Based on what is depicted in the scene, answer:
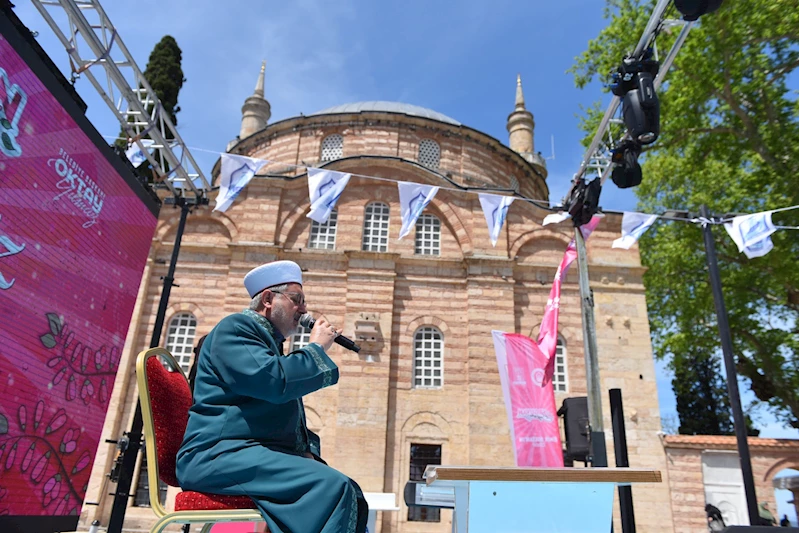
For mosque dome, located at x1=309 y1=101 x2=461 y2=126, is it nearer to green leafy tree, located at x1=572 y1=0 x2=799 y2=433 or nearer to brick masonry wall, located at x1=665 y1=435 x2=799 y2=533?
green leafy tree, located at x1=572 y1=0 x2=799 y2=433

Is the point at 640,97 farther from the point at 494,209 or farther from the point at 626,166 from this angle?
the point at 494,209

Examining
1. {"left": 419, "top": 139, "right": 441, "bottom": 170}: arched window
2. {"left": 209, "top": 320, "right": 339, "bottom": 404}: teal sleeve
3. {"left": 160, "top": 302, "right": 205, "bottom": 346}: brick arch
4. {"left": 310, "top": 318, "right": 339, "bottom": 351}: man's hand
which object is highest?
{"left": 419, "top": 139, "right": 441, "bottom": 170}: arched window

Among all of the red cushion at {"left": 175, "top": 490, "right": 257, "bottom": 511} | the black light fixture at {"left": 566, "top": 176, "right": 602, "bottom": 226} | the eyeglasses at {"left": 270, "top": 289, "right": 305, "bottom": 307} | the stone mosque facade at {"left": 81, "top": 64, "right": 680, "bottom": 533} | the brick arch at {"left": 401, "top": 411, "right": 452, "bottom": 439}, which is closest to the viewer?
the red cushion at {"left": 175, "top": 490, "right": 257, "bottom": 511}

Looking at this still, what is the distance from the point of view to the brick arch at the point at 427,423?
15.8m

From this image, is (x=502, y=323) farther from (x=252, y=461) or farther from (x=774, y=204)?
(x=252, y=461)

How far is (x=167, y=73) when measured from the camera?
25.4 meters

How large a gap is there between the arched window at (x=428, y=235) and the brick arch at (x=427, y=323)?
2.28m

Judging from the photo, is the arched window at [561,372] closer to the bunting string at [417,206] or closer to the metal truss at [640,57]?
the bunting string at [417,206]

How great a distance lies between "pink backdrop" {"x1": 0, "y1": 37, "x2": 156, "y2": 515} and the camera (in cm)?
629

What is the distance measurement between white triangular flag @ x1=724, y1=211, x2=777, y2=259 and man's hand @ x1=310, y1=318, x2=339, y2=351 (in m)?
11.8

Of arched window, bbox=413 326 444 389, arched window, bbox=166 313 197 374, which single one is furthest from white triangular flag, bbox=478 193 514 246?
arched window, bbox=166 313 197 374

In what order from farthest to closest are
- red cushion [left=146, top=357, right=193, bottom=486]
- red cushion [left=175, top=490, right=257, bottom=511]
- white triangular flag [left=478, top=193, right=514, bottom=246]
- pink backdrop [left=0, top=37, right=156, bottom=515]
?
white triangular flag [left=478, top=193, right=514, bottom=246], pink backdrop [left=0, top=37, right=156, bottom=515], red cushion [left=146, top=357, right=193, bottom=486], red cushion [left=175, top=490, right=257, bottom=511]

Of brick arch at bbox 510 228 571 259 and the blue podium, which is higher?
brick arch at bbox 510 228 571 259

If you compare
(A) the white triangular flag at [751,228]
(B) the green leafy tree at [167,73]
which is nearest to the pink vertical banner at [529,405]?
(A) the white triangular flag at [751,228]
